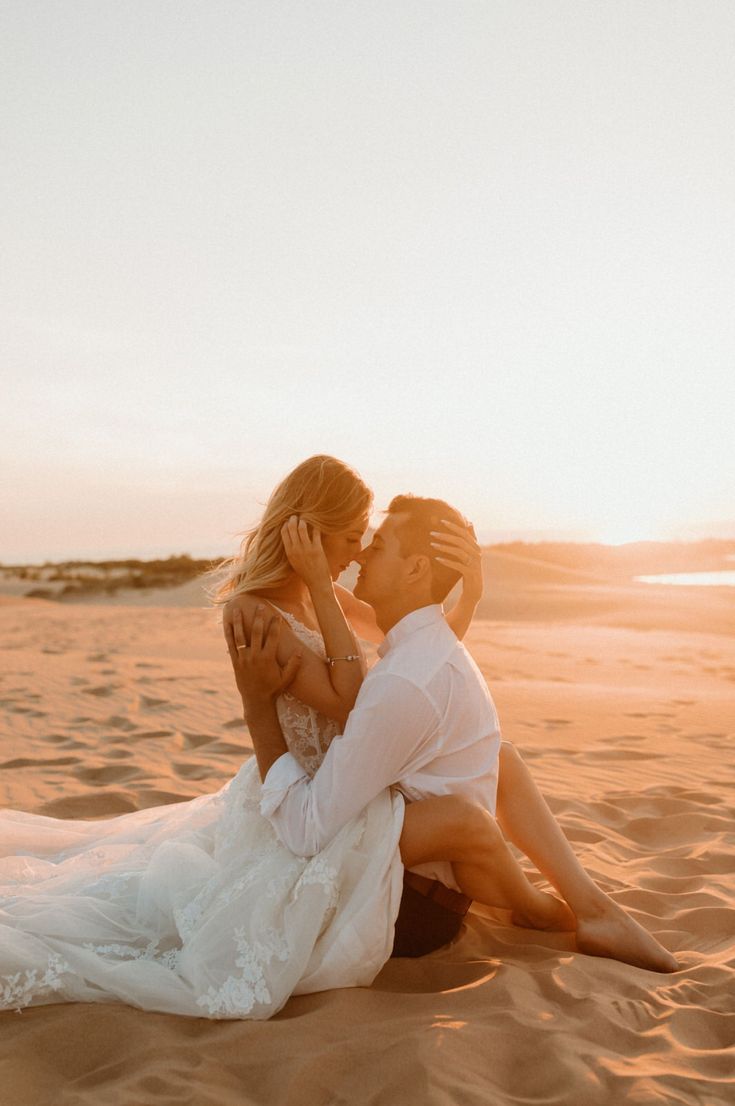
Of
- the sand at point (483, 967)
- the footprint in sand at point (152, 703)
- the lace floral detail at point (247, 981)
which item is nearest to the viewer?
the sand at point (483, 967)

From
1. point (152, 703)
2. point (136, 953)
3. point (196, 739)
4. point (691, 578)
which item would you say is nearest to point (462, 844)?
point (136, 953)

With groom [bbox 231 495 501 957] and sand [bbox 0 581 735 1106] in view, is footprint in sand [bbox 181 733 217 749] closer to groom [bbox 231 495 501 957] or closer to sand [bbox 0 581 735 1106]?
sand [bbox 0 581 735 1106]

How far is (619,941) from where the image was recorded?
3.40m

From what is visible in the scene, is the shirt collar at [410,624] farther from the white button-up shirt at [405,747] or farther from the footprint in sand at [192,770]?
the footprint in sand at [192,770]

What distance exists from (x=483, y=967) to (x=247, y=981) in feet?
2.76

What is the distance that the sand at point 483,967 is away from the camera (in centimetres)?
254

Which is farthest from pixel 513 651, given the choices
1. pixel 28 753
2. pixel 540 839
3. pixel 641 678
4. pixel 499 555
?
pixel 499 555

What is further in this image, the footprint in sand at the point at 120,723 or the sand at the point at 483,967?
the footprint in sand at the point at 120,723

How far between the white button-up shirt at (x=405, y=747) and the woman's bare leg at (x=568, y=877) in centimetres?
20

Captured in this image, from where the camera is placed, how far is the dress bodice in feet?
11.3

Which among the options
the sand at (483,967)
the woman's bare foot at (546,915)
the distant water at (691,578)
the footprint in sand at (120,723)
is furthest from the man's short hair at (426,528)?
the distant water at (691,578)

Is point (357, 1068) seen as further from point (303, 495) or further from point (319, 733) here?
point (303, 495)

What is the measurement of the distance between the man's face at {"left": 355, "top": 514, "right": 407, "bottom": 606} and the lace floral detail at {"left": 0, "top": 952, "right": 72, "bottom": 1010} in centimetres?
165

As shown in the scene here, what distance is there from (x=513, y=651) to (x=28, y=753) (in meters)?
9.19
